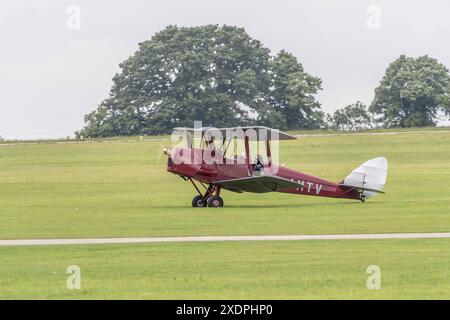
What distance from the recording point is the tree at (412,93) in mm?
110625

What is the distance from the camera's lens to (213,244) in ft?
93.1

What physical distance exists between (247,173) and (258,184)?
0.50m

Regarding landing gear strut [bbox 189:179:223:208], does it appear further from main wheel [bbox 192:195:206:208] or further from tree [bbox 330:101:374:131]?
tree [bbox 330:101:374:131]

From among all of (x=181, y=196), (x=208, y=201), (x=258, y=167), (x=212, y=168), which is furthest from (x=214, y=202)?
(x=181, y=196)

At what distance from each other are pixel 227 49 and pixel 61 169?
43010 mm

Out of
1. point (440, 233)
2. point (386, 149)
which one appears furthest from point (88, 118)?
point (440, 233)

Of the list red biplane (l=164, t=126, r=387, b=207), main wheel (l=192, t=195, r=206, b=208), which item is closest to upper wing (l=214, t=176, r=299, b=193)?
red biplane (l=164, t=126, r=387, b=207)

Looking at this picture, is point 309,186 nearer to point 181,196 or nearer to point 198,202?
point 198,202

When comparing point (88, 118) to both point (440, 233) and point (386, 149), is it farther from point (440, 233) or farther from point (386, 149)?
point (440, 233)

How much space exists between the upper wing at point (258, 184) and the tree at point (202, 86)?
62068 mm

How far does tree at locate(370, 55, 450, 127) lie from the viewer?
363 ft

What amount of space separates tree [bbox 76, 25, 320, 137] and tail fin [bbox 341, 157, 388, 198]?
6236cm

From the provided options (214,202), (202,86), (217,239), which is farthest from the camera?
(202,86)
